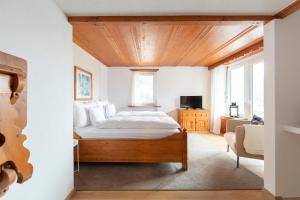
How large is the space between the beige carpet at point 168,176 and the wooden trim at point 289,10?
2219 millimetres

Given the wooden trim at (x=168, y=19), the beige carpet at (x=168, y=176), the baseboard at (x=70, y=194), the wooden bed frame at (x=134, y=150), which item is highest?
the wooden trim at (x=168, y=19)

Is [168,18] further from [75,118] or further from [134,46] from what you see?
[75,118]

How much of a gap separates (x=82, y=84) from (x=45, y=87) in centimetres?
279

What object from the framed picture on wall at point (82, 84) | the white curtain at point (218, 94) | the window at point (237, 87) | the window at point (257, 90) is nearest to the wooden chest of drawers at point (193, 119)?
the white curtain at point (218, 94)

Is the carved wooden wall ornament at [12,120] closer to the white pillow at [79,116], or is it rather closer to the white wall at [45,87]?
the white wall at [45,87]

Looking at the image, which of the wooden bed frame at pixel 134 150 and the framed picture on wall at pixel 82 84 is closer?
the wooden bed frame at pixel 134 150

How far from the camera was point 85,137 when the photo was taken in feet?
10.7

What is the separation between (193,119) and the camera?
21.5 feet

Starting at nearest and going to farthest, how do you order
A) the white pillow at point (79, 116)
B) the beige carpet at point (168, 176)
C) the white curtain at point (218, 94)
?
the beige carpet at point (168, 176) < the white pillow at point (79, 116) < the white curtain at point (218, 94)

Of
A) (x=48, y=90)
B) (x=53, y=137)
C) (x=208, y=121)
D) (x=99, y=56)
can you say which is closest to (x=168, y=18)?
(x=48, y=90)

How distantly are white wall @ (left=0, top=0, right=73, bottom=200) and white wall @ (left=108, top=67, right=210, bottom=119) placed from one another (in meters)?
4.55

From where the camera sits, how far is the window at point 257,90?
4607 mm

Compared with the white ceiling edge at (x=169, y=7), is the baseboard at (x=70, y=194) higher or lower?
lower

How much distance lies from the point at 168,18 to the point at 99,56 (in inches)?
133
